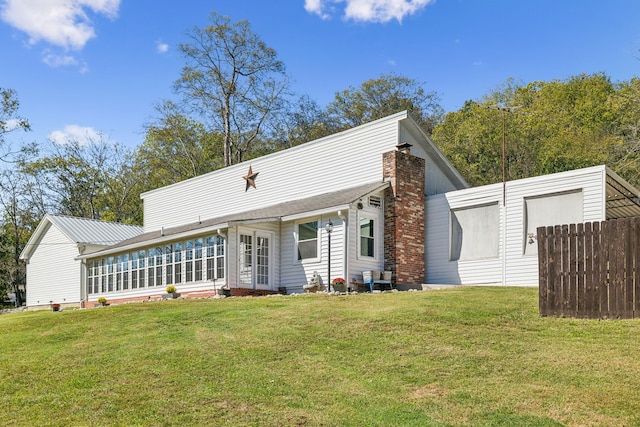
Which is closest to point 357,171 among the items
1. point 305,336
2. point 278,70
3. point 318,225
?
point 318,225

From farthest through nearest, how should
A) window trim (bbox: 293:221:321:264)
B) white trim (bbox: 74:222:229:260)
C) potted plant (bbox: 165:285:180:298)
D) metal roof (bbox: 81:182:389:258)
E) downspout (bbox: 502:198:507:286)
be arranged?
potted plant (bbox: 165:285:180:298) → white trim (bbox: 74:222:229:260) → window trim (bbox: 293:221:321:264) → metal roof (bbox: 81:182:389:258) → downspout (bbox: 502:198:507:286)

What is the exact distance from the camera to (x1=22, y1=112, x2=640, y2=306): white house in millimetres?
18484

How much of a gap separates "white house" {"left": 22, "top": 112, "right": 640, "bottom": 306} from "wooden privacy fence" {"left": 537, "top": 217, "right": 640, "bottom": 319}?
5.77m

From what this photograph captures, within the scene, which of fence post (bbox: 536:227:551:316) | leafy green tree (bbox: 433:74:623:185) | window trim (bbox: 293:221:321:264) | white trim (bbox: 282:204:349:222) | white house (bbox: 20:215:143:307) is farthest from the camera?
leafy green tree (bbox: 433:74:623:185)

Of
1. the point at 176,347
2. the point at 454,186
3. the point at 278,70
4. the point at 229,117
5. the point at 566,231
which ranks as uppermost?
the point at 278,70

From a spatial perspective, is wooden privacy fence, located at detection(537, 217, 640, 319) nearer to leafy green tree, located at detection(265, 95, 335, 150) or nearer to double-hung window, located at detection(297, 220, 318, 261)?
double-hung window, located at detection(297, 220, 318, 261)

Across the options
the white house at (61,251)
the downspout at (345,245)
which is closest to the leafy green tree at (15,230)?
the white house at (61,251)

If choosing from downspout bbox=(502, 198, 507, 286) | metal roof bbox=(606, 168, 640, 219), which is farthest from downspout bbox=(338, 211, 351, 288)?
metal roof bbox=(606, 168, 640, 219)

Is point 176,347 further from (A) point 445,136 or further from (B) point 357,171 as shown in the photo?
(A) point 445,136

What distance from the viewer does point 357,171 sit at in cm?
2186

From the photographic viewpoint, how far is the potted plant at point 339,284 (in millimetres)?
18531

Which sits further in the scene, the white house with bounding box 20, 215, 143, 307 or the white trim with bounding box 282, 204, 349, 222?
the white house with bounding box 20, 215, 143, 307

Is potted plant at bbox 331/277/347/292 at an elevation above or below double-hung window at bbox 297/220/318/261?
below

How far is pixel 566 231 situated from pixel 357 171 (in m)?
10.7
